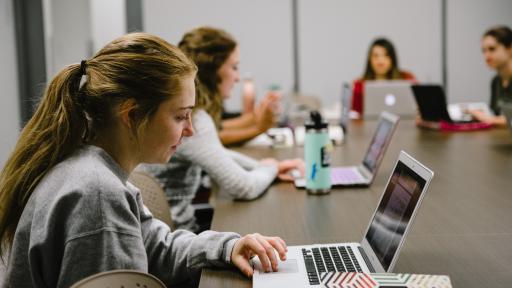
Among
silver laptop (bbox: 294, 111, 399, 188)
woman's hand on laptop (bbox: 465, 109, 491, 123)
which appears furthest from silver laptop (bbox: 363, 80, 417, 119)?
silver laptop (bbox: 294, 111, 399, 188)

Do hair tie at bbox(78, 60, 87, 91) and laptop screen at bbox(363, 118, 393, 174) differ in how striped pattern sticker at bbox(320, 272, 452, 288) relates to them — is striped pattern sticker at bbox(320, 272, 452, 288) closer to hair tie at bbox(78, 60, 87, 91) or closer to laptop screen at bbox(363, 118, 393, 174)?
hair tie at bbox(78, 60, 87, 91)

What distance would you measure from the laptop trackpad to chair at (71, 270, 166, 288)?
0.29 meters

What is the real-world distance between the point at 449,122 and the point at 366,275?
2679mm

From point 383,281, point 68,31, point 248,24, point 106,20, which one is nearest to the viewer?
point 383,281

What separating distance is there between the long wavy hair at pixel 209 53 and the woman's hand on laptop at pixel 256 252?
1244mm

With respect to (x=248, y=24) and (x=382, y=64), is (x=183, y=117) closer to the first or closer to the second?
(x=382, y=64)

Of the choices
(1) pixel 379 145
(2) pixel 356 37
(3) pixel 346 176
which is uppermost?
(2) pixel 356 37

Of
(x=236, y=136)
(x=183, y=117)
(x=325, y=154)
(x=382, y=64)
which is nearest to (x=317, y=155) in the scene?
(x=325, y=154)

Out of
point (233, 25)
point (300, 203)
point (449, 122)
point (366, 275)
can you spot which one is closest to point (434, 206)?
point (300, 203)

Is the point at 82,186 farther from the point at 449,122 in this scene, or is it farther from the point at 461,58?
the point at 461,58

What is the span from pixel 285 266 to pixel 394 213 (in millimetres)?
230

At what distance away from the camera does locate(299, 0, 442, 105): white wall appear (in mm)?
6402

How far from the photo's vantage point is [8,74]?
355 centimetres

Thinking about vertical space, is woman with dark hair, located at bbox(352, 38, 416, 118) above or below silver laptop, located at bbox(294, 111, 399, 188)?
above
